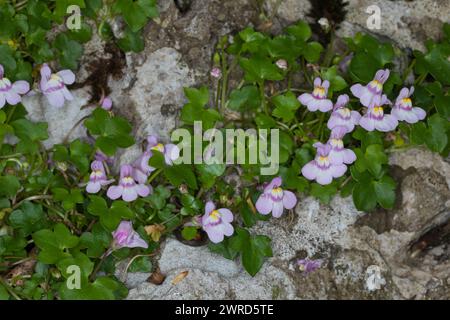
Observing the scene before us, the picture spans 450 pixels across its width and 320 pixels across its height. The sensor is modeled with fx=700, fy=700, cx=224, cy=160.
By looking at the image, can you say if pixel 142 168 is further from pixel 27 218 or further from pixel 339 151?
pixel 339 151

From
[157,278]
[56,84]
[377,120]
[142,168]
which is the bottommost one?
[157,278]

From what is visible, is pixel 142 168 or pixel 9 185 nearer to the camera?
pixel 9 185

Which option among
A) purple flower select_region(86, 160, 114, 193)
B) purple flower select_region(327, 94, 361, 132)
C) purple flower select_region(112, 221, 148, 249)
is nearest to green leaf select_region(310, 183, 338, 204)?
purple flower select_region(327, 94, 361, 132)

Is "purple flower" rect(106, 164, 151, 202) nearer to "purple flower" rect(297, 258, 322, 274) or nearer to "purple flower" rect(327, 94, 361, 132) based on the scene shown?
"purple flower" rect(297, 258, 322, 274)

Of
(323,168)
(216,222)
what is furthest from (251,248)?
(323,168)

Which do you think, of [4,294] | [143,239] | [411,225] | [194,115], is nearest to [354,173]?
[411,225]
